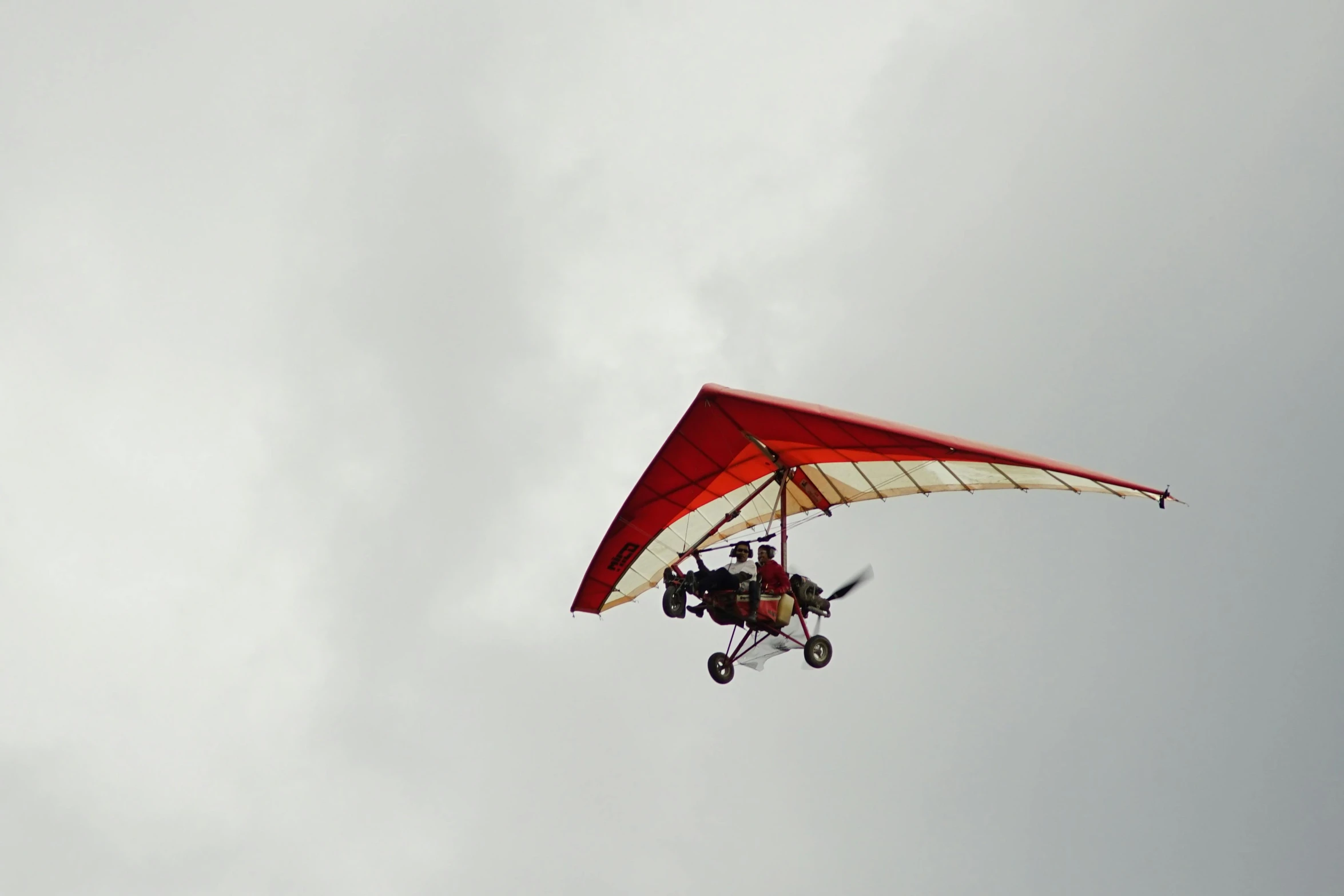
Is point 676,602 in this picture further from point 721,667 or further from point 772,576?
point 772,576

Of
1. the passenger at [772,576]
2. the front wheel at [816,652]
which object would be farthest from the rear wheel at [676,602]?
the front wheel at [816,652]

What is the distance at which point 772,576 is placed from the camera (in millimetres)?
27766

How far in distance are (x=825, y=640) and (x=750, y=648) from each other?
55.1 inches

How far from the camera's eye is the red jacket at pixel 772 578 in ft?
90.8

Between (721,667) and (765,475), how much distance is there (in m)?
4.52

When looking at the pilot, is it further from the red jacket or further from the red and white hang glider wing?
the red and white hang glider wing

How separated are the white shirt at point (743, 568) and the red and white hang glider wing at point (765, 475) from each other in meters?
2.09

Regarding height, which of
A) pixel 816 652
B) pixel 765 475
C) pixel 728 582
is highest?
pixel 765 475

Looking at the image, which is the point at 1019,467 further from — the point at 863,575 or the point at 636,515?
the point at 636,515

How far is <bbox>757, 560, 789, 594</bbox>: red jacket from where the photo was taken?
27672mm

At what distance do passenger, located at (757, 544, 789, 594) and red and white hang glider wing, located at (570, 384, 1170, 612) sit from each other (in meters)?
2.12

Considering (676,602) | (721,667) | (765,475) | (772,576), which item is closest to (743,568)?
(772,576)

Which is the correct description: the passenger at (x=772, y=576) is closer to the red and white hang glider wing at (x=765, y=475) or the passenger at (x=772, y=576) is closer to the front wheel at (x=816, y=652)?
the front wheel at (x=816, y=652)

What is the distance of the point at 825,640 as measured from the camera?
93.0 ft
